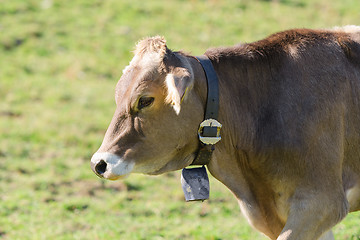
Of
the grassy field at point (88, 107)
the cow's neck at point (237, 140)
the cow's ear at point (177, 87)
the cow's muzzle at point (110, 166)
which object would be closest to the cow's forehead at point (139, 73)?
the cow's ear at point (177, 87)

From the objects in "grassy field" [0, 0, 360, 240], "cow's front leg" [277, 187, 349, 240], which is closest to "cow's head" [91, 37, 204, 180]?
"cow's front leg" [277, 187, 349, 240]

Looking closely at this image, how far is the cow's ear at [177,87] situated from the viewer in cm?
458

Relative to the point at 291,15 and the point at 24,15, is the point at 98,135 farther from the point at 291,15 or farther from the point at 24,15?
the point at 291,15

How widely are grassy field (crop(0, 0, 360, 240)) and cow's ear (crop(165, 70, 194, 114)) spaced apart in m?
2.84

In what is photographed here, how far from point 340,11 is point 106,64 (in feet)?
23.1

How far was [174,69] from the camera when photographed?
4812 mm

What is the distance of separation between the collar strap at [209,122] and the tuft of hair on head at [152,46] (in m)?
0.35

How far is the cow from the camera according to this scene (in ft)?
15.9

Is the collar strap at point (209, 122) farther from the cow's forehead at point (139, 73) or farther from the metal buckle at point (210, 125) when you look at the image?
the cow's forehead at point (139, 73)

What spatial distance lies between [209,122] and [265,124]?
0.48 m

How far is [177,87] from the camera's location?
4656 mm

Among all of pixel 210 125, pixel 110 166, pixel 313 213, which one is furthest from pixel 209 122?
pixel 313 213

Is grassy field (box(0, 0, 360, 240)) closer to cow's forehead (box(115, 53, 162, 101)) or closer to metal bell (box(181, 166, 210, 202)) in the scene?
metal bell (box(181, 166, 210, 202))

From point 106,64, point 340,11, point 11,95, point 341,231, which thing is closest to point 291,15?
point 340,11
